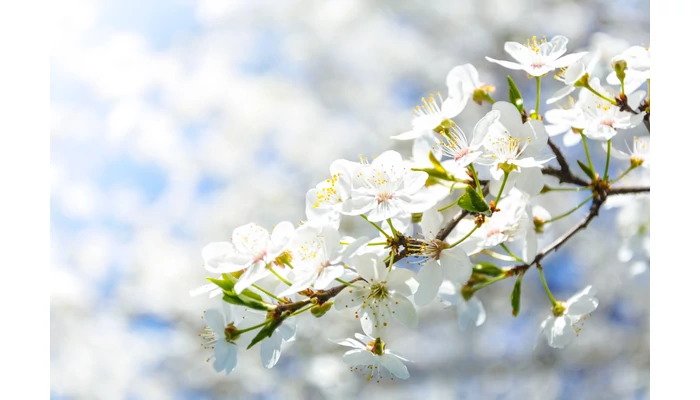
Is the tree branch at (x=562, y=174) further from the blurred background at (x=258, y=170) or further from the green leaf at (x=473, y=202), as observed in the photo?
the blurred background at (x=258, y=170)

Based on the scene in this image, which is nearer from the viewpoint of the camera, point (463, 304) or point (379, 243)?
point (379, 243)

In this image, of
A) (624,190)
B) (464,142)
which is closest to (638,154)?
(624,190)

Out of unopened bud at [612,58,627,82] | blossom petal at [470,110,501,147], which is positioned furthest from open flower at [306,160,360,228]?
unopened bud at [612,58,627,82]

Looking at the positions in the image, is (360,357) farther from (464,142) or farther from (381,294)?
(464,142)

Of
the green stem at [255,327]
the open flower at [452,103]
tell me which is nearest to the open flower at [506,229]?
the open flower at [452,103]

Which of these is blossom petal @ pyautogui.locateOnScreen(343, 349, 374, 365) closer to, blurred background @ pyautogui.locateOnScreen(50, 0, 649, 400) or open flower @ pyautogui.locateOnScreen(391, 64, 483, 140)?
open flower @ pyautogui.locateOnScreen(391, 64, 483, 140)
